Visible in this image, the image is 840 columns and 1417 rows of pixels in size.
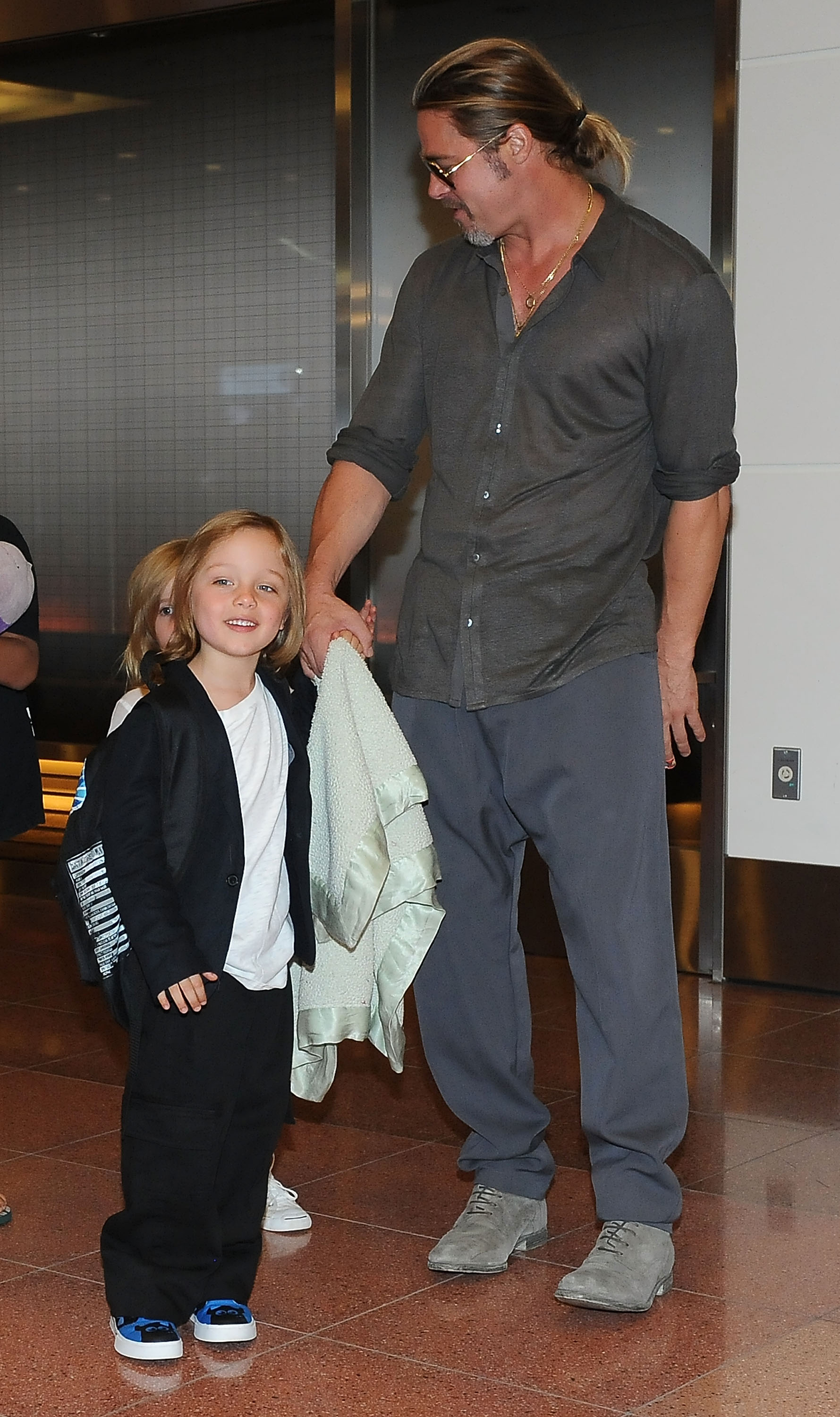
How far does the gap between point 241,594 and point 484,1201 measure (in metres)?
1.11

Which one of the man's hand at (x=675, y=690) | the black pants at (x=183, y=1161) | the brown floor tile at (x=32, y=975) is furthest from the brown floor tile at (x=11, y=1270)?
the brown floor tile at (x=32, y=975)

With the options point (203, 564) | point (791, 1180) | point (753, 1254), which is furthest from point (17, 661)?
point (791, 1180)

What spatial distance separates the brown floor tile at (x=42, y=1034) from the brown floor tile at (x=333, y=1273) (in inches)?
54.4

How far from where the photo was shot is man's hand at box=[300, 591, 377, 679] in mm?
2688

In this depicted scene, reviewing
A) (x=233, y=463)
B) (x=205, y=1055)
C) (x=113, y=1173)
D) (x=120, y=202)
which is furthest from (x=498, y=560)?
(x=120, y=202)

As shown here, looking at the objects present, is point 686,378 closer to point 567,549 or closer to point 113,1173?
point 567,549

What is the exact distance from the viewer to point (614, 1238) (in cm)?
265

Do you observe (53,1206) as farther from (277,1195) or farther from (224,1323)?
(224,1323)

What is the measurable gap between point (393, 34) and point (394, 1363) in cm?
443

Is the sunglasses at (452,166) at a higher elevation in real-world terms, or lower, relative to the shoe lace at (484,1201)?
higher

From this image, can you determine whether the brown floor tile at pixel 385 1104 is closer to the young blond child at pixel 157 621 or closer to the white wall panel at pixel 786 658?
the young blond child at pixel 157 621

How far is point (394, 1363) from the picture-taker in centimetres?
241

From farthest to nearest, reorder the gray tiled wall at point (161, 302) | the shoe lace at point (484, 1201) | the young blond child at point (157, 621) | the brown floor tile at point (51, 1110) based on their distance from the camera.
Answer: the gray tiled wall at point (161, 302) → the brown floor tile at point (51, 1110) → the young blond child at point (157, 621) → the shoe lace at point (484, 1201)

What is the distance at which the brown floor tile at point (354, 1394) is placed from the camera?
225cm
